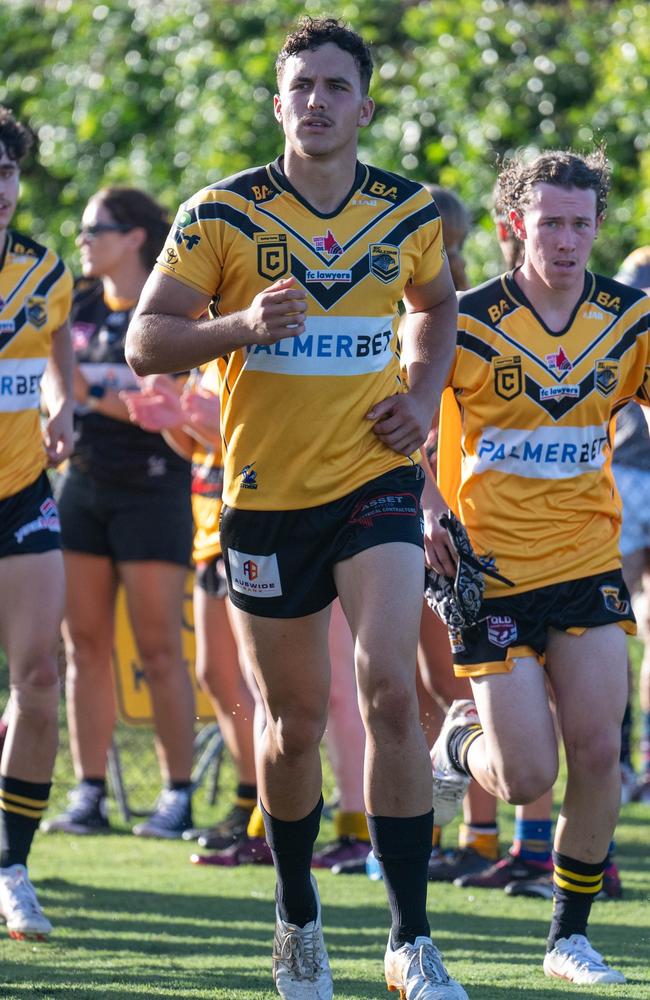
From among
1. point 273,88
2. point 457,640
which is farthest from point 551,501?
point 273,88

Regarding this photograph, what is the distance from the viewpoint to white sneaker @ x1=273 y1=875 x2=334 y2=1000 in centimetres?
417

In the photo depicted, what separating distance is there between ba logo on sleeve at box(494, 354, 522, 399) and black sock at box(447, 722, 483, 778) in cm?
109

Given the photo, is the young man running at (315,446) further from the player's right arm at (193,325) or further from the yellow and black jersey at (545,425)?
the yellow and black jersey at (545,425)

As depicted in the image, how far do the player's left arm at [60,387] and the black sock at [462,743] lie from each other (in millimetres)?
1670

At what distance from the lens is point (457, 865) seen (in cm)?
645

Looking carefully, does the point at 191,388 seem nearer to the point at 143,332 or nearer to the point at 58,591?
the point at 58,591

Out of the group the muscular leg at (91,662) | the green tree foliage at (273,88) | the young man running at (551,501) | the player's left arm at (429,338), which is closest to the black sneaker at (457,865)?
the young man running at (551,501)

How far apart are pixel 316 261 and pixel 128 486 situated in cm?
328

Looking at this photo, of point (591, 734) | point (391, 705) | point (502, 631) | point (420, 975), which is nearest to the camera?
point (420, 975)

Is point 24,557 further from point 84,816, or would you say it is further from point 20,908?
point 84,816

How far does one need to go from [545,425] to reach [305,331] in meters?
1.14

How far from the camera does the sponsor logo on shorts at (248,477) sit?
422 cm

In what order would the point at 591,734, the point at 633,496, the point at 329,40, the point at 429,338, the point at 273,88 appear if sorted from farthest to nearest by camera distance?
the point at 273,88 → the point at 633,496 → the point at 591,734 → the point at 429,338 → the point at 329,40

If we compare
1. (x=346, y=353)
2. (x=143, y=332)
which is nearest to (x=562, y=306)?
(x=346, y=353)
